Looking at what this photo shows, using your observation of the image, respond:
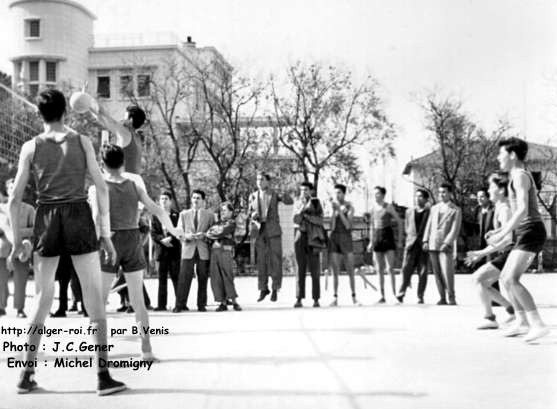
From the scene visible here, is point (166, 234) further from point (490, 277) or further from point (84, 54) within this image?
point (84, 54)

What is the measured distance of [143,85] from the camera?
3856 cm

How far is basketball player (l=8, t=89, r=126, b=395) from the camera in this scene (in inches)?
192

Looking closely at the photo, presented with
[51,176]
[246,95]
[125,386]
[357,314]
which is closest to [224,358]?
[125,386]

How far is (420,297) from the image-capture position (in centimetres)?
1200

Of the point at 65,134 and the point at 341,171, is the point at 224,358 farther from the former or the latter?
the point at 341,171

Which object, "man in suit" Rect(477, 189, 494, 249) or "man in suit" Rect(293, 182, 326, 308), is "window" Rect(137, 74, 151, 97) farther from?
"man in suit" Rect(477, 189, 494, 249)

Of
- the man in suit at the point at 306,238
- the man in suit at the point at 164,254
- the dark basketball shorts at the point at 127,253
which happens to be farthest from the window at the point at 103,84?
the dark basketball shorts at the point at 127,253

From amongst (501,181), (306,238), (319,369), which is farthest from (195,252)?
(319,369)

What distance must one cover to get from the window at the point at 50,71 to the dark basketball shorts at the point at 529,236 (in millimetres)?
47084

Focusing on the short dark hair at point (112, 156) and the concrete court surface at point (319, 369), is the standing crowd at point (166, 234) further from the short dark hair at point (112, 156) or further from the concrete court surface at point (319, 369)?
the concrete court surface at point (319, 369)

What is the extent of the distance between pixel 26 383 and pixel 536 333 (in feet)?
15.0

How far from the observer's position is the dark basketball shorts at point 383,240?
41.1 feet

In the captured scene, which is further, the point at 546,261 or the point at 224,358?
the point at 546,261

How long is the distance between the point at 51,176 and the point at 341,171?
3621 cm
